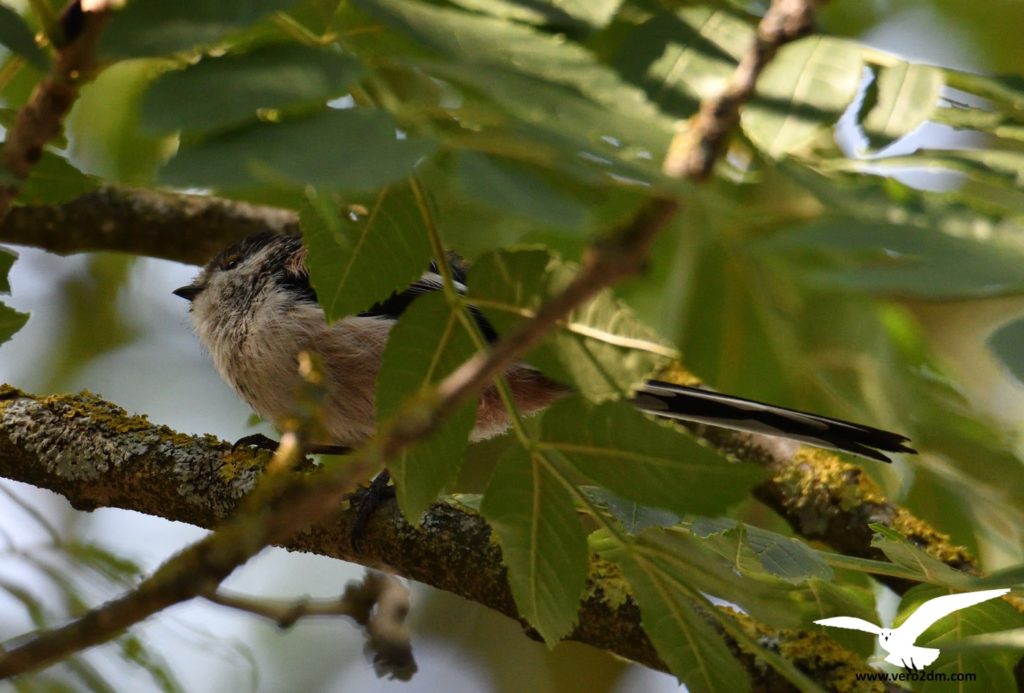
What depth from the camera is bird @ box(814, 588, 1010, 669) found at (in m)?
2.35

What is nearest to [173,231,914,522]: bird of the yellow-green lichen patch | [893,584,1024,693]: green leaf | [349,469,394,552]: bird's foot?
[349,469,394,552]: bird's foot

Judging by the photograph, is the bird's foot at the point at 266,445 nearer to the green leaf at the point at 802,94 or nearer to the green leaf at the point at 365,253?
the green leaf at the point at 365,253

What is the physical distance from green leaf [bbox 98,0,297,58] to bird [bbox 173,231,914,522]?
150 cm

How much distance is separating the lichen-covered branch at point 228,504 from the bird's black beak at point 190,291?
63.1 inches

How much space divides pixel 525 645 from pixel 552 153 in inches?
238

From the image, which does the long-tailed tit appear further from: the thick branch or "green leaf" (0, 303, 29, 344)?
"green leaf" (0, 303, 29, 344)

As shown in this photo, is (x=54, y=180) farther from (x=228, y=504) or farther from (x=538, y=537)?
(x=538, y=537)

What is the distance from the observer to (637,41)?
2.06 metres

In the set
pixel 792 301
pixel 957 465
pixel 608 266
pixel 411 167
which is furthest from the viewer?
pixel 792 301

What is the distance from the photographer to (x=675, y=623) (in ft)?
7.86

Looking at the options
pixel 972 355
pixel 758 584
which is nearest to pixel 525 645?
pixel 972 355

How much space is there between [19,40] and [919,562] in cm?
211

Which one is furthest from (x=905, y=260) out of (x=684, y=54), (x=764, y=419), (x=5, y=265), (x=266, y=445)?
(x=266, y=445)

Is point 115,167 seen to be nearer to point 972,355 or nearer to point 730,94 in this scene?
point 730,94
